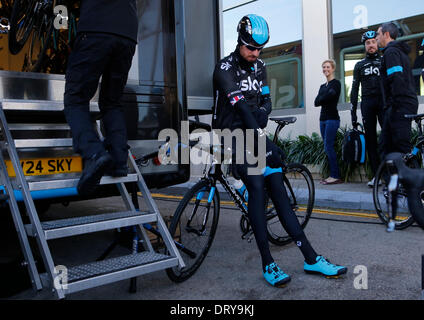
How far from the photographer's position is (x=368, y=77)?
6.63 m

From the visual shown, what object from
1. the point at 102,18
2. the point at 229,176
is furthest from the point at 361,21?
the point at 102,18

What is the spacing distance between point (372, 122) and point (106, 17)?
4.94m

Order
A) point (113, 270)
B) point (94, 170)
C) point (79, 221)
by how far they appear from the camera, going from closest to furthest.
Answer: point (113, 270)
point (94, 170)
point (79, 221)

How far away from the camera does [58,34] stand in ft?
18.5

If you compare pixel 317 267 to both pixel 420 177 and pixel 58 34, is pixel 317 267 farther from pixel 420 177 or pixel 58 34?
pixel 58 34

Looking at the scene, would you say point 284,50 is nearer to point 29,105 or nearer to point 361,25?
point 361,25

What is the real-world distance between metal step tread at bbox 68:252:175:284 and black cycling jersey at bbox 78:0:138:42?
1.48m

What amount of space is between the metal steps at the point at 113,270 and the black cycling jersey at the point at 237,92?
3.70 feet

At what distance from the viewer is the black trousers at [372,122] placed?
6.58m

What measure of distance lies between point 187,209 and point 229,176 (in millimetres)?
517

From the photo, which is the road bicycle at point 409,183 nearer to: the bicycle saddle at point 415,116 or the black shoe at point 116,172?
the black shoe at point 116,172

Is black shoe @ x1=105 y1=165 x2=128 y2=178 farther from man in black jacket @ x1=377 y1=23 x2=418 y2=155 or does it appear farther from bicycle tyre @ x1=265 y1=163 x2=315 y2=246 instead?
man in black jacket @ x1=377 y1=23 x2=418 y2=155

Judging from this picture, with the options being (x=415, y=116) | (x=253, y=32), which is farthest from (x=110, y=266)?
(x=415, y=116)

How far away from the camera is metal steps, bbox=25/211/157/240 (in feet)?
8.25
